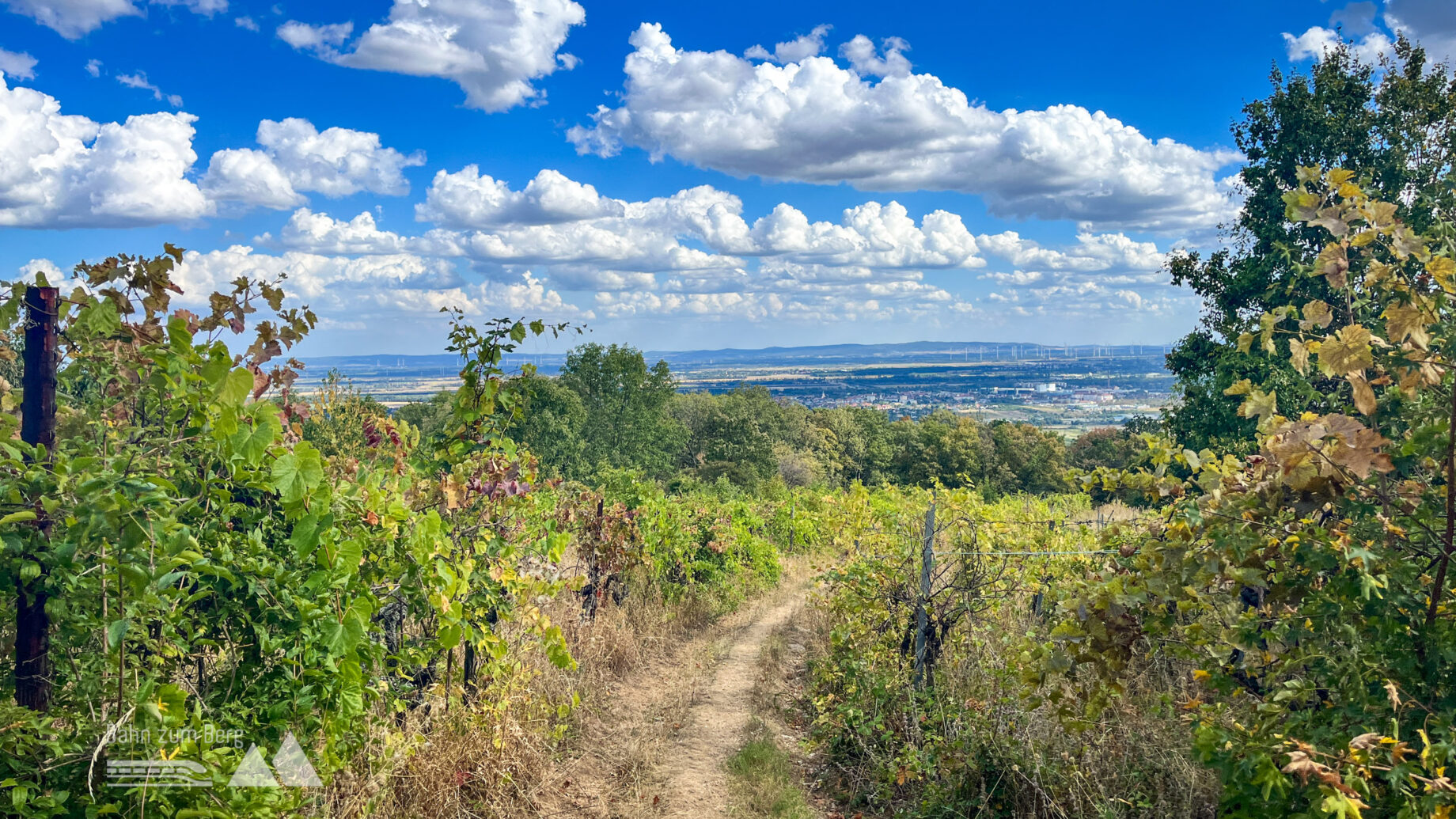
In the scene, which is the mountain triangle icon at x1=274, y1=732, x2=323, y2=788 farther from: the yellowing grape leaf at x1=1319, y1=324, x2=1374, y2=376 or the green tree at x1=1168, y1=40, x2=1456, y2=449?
the green tree at x1=1168, y1=40, x2=1456, y2=449

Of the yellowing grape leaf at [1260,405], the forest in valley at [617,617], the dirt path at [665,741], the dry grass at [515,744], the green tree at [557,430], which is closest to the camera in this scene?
the forest in valley at [617,617]

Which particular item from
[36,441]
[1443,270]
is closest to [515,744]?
[36,441]

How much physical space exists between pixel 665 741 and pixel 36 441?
16.1 feet

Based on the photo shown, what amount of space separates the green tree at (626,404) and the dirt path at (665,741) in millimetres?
38671

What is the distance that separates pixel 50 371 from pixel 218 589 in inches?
35.3

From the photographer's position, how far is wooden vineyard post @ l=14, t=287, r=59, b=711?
89.5 inches

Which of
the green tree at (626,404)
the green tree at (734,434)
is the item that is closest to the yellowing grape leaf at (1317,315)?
the green tree at (734,434)

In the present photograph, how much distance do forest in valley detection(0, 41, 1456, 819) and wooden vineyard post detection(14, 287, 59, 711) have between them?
0.01 metres

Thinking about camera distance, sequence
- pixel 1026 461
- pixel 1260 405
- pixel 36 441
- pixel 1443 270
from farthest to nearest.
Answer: pixel 1026 461, pixel 1260 405, pixel 36 441, pixel 1443 270

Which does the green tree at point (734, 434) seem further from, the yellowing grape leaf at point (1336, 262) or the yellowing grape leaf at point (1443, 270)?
the yellowing grape leaf at point (1443, 270)

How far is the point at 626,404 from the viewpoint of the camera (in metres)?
49.3

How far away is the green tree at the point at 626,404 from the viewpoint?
4741 cm

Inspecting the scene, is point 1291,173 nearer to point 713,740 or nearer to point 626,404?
point 713,740

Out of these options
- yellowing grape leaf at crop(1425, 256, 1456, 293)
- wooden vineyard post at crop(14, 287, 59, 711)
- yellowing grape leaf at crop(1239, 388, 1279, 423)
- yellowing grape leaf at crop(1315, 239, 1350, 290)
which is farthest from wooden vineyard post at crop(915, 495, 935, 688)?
wooden vineyard post at crop(14, 287, 59, 711)
